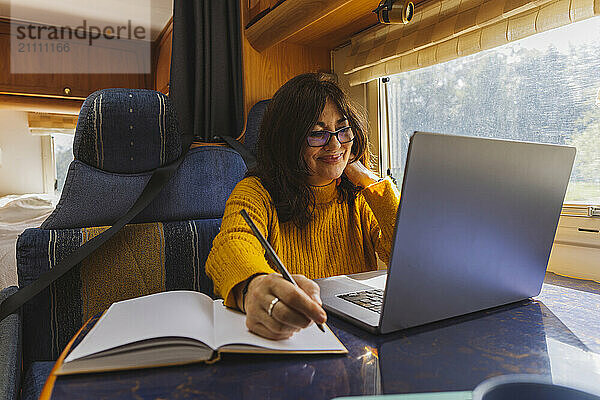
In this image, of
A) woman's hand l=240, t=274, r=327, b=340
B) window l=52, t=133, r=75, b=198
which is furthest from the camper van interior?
window l=52, t=133, r=75, b=198

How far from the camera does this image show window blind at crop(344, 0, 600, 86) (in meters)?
1.23

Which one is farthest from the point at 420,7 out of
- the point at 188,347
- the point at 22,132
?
the point at 22,132

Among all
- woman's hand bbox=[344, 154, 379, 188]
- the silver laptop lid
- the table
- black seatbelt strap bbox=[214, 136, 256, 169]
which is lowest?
the table

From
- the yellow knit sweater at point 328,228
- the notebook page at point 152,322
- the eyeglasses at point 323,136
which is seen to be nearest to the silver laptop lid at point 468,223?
the notebook page at point 152,322

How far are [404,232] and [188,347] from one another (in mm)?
311

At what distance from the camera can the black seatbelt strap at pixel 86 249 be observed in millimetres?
1037

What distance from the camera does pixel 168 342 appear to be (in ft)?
1.91

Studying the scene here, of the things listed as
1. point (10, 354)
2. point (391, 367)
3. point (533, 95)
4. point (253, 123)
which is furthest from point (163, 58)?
point (391, 367)

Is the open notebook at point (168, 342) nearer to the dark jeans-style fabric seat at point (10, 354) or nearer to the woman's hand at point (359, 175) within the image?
the dark jeans-style fabric seat at point (10, 354)

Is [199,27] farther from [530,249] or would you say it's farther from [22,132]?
[22,132]

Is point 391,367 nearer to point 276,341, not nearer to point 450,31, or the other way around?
point 276,341

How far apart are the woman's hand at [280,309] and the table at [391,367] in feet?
0.14

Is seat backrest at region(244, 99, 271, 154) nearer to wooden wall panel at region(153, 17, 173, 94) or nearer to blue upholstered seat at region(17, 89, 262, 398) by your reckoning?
blue upholstered seat at region(17, 89, 262, 398)

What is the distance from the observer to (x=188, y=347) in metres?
0.59
